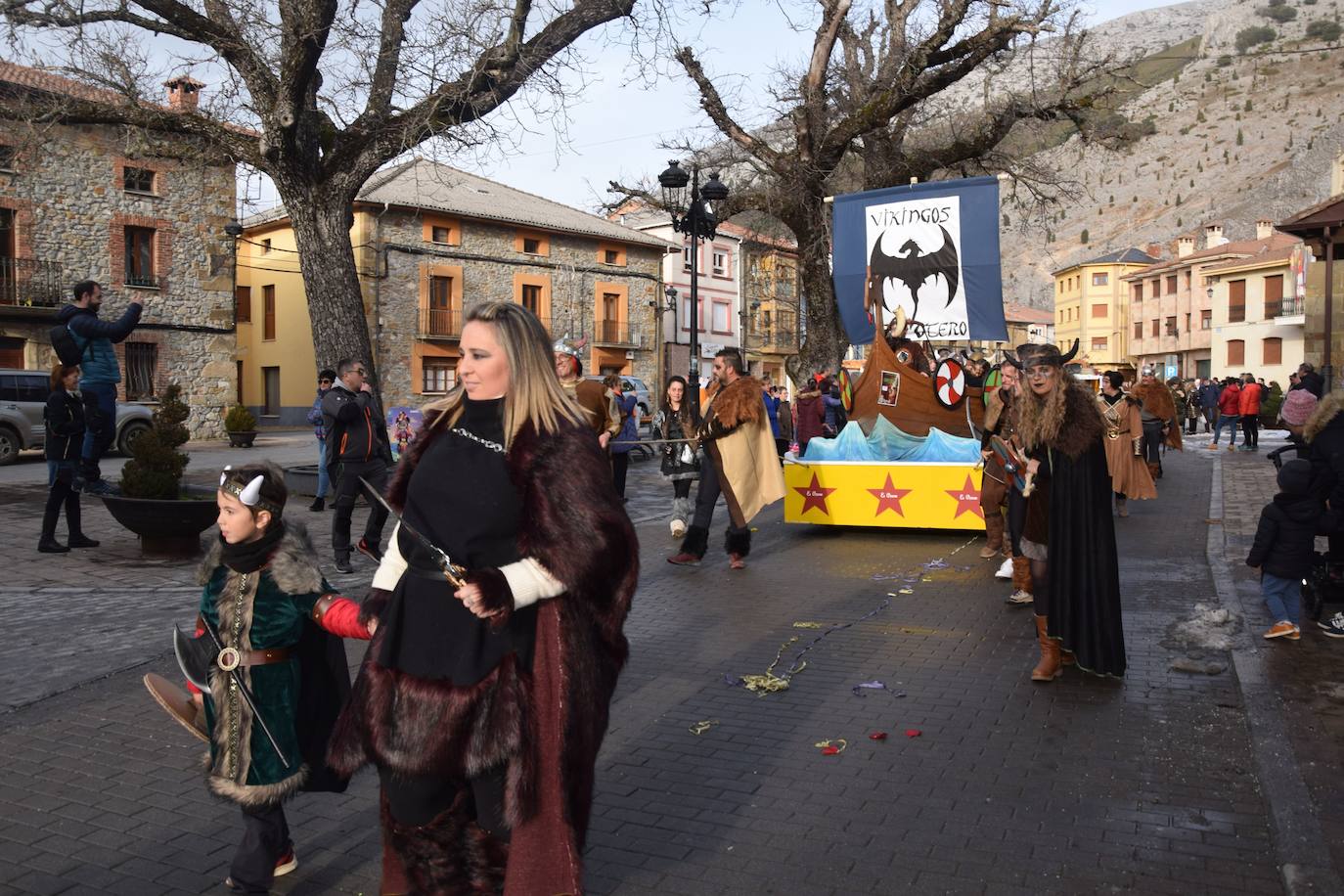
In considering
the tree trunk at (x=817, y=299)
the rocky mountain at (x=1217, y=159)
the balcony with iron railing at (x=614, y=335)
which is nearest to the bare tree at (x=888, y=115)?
the tree trunk at (x=817, y=299)

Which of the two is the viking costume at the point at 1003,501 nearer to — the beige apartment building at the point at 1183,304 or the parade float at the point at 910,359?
the parade float at the point at 910,359

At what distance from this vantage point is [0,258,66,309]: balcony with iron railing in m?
27.2

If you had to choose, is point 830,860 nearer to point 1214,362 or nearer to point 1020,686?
point 1020,686

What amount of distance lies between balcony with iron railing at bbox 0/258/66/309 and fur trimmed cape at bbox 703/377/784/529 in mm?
24212

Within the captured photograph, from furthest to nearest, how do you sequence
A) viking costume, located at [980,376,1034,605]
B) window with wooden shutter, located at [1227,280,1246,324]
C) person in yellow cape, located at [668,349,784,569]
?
1. window with wooden shutter, located at [1227,280,1246,324]
2. person in yellow cape, located at [668,349,784,569]
3. viking costume, located at [980,376,1034,605]

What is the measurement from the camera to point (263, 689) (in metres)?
3.28

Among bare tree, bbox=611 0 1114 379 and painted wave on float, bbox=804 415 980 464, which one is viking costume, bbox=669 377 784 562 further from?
bare tree, bbox=611 0 1114 379

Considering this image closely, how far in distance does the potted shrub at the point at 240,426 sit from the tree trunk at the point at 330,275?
638 inches

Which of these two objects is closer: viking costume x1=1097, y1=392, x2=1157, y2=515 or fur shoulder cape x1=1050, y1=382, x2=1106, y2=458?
fur shoulder cape x1=1050, y1=382, x2=1106, y2=458

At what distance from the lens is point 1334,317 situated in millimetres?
21484

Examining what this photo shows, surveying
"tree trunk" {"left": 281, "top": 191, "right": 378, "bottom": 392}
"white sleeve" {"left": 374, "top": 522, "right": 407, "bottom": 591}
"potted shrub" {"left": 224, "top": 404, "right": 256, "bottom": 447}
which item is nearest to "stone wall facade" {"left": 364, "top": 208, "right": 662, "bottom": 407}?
"potted shrub" {"left": 224, "top": 404, "right": 256, "bottom": 447}

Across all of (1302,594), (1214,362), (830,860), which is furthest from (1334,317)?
(1214,362)

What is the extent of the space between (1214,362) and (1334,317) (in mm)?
43655

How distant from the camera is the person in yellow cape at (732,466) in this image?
978 cm
